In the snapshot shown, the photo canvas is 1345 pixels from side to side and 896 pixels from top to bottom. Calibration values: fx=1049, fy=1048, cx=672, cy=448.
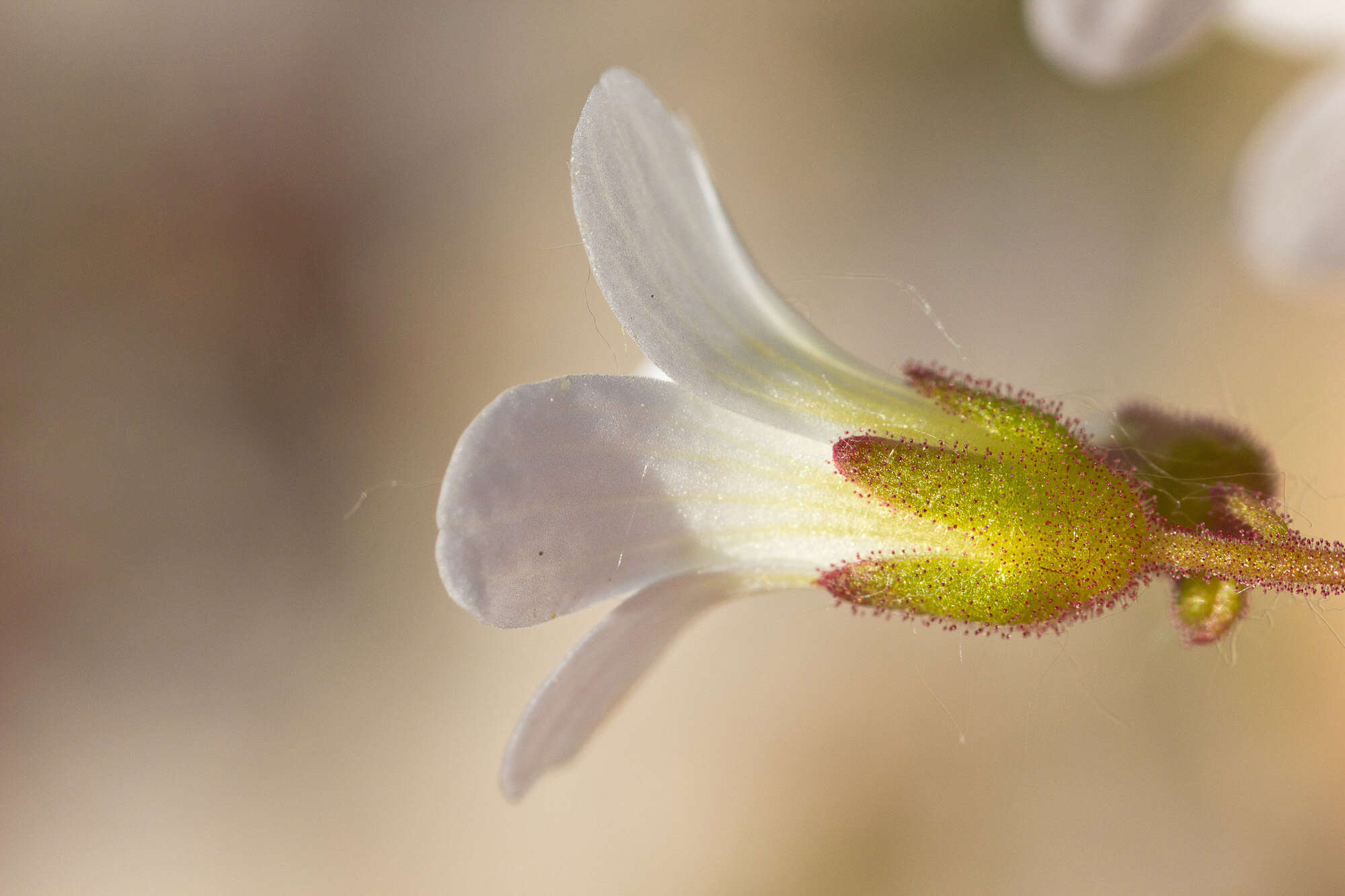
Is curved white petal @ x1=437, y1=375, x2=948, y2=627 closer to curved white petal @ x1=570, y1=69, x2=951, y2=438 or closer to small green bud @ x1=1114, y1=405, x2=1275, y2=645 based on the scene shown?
curved white petal @ x1=570, y1=69, x2=951, y2=438

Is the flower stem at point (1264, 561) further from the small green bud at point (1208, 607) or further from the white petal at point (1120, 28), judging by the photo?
the white petal at point (1120, 28)

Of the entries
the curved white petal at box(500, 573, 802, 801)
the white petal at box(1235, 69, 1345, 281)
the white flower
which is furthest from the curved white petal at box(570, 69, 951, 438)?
the white petal at box(1235, 69, 1345, 281)

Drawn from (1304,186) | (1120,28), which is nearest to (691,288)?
(1120,28)

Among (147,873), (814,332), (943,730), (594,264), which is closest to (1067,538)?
(814,332)

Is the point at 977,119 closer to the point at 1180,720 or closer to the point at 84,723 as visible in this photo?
the point at 1180,720

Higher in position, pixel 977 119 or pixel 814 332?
pixel 977 119

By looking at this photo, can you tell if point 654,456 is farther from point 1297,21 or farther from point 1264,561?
point 1297,21

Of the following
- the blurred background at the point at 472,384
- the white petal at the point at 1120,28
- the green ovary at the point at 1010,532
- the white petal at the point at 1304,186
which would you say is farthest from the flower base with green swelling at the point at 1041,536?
the blurred background at the point at 472,384
